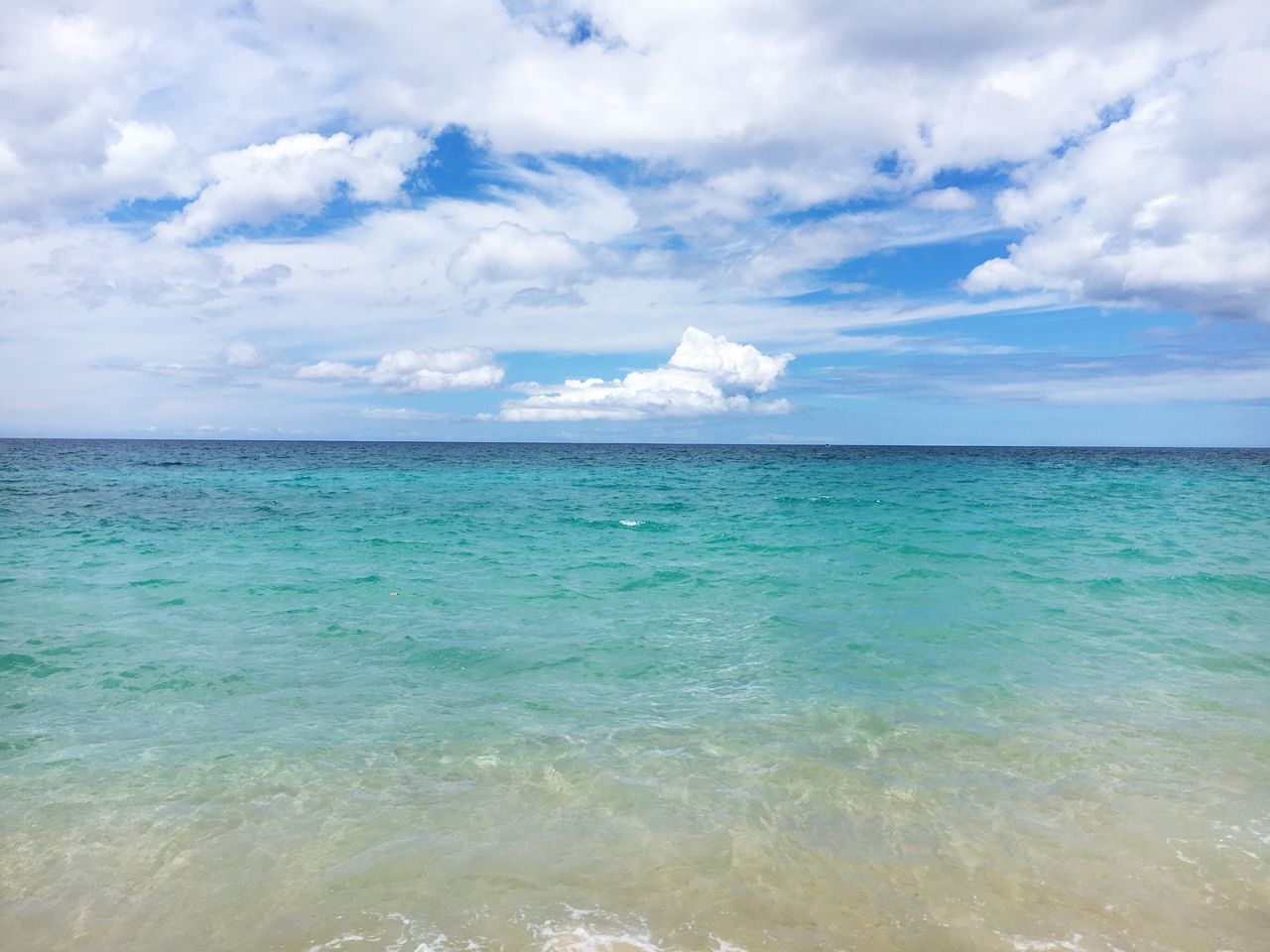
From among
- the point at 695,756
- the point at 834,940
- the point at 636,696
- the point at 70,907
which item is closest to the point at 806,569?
the point at 636,696

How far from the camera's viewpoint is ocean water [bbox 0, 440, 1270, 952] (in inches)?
222

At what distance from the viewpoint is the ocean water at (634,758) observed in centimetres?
563

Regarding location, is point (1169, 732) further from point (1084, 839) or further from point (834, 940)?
point (834, 940)

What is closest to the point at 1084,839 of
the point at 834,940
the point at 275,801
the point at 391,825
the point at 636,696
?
the point at 834,940

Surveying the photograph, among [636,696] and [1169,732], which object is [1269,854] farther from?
[636,696]

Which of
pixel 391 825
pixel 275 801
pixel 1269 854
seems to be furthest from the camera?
pixel 275 801

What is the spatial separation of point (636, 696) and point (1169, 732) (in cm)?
639

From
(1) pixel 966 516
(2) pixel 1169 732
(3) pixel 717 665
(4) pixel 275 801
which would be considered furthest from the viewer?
(1) pixel 966 516

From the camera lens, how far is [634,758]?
8.32 meters

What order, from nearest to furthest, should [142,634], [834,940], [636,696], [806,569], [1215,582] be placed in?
[834,940] < [636,696] < [142,634] < [1215,582] < [806,569]

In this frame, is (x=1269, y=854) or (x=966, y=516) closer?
(x=1269, y=854)

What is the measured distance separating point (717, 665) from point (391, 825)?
20.0ft

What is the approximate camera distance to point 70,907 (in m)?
5.71

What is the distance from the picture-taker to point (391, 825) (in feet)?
22.6
